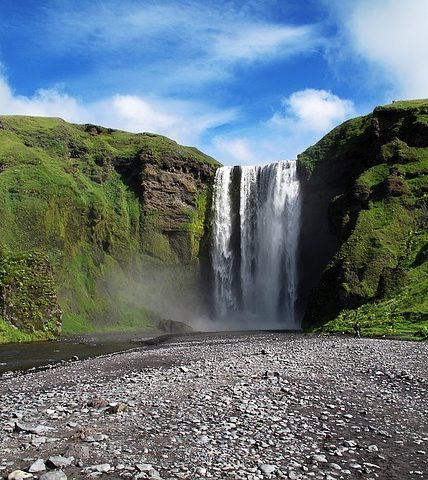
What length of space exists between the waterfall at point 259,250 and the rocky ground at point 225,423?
53.7m

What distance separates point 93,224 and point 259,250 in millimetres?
29943

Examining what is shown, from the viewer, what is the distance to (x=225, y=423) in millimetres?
11828

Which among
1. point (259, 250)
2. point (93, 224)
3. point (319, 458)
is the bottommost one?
point (319, 458)

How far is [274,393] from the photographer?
49.9 feet

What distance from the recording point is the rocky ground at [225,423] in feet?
29.8

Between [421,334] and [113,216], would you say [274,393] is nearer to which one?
[421,334]

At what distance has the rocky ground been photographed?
29.8ft

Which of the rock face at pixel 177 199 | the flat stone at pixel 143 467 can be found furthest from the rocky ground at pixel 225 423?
the rock face at pixel 177 199

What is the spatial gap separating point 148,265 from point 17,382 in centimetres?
6626

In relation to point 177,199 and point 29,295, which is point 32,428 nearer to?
point 29,295

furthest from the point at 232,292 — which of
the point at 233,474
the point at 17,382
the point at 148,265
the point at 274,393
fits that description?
the point at 233,474

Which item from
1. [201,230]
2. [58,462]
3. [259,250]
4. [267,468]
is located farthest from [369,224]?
[58,462]

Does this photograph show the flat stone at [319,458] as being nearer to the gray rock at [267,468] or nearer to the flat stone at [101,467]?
the gray rock at [267,468]

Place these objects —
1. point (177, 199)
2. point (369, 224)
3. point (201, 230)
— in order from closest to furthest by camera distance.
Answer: point (369, 224), point (201, 230), point (177, 199)
